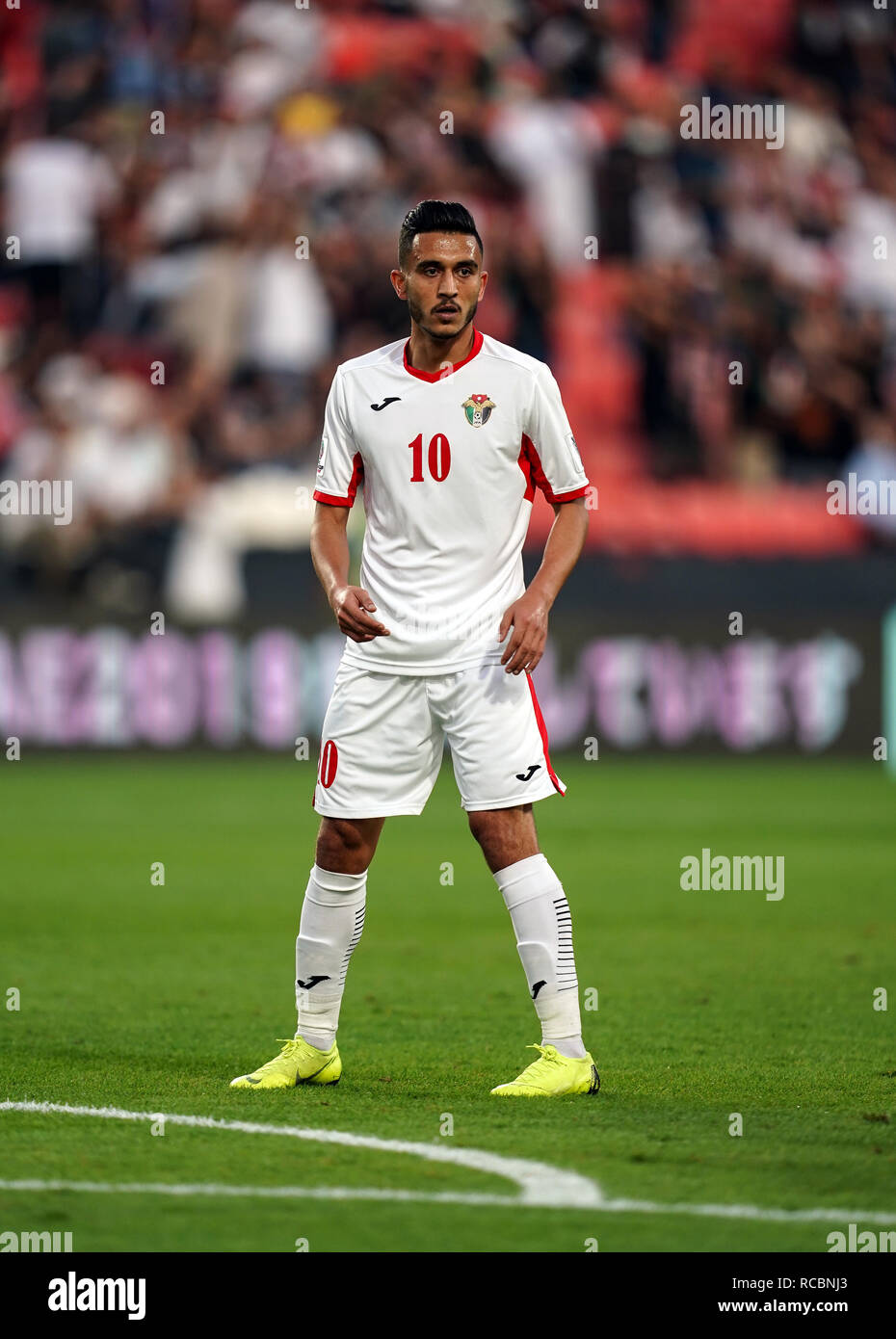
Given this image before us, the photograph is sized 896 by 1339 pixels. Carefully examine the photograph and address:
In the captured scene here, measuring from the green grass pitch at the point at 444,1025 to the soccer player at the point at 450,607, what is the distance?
442mm

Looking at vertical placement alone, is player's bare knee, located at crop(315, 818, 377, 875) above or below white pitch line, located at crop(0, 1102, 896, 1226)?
above

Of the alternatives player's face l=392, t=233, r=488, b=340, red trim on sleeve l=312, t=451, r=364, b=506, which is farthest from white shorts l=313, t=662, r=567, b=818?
player's face l=392, t=233, r=488, b=340

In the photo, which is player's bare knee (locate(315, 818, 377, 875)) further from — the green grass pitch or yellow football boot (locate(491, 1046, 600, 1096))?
yellow football boot (locate(491, 1046, 600, 1096))

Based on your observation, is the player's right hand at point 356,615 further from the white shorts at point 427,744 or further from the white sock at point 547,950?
the white sock at point 547,950

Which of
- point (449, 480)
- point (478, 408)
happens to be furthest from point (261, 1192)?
point (478, 408)

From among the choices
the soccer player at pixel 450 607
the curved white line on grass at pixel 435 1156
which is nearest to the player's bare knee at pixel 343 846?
the soccer player at pixel 450 607

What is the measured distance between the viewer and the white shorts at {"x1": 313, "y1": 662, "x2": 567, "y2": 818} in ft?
16.5

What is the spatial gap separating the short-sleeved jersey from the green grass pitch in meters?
1.12

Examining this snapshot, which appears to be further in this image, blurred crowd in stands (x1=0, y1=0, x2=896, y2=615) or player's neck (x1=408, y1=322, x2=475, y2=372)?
blurred crowd in stands (x1=0, y1=0, x2=896, y2=615)

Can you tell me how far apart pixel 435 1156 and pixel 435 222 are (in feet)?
7.17

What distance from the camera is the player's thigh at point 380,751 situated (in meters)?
5.06
